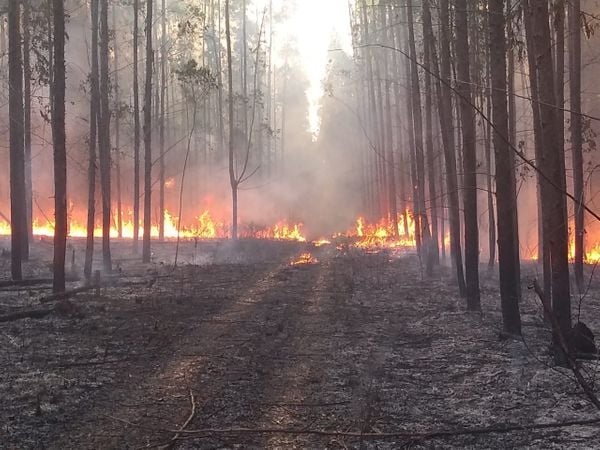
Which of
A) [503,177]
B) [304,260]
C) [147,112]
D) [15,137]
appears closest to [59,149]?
[15,137]

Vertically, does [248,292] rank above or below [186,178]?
below

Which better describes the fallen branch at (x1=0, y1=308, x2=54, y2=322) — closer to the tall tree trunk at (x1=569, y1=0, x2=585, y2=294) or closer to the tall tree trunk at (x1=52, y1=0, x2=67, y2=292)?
the tall tree trunk at (x1=52, y1=0, x2=67, y2=292)

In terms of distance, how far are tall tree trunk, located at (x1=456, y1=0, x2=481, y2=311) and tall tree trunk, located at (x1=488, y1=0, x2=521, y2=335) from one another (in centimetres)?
84

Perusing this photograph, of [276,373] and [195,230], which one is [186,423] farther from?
[195,230]

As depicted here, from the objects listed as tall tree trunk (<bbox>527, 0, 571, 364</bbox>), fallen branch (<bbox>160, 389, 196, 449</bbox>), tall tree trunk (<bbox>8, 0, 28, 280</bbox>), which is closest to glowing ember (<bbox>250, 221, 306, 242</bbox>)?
tall tree trunk (<bbox>8, 0, 28, 280</bbox>)

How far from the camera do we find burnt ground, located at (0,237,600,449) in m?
4.66

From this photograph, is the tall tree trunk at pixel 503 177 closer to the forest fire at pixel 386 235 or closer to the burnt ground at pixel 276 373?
the burnt ground at pixel 276 373

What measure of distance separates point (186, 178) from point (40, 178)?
1061 centimetres

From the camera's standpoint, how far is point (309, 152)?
66875mm

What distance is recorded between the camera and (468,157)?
30.5 ft

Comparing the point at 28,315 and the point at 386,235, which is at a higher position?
the point at 386,235

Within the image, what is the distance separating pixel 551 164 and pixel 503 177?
1638mm

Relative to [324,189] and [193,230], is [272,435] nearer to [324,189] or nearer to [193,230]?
[193,230]

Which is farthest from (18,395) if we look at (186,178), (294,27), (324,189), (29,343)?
(294,27)
